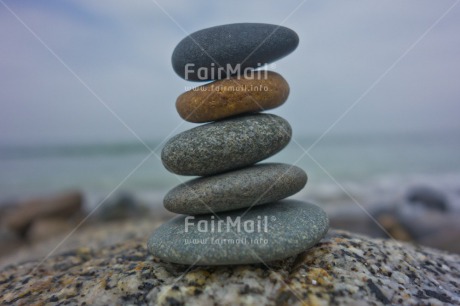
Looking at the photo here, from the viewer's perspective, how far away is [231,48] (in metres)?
3.39

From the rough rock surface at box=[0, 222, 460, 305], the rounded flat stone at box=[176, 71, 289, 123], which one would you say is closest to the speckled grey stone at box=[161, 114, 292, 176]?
the rounded flat stone at box=[176, 71, 289, 123]

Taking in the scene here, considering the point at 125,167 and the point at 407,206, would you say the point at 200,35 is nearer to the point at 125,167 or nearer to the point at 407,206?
the point at 407,206

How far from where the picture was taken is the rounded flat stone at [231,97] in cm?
342

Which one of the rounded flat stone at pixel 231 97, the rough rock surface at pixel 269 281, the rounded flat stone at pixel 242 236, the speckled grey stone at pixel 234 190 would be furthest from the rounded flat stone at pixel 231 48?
the rough rock surface at pixel 269 281

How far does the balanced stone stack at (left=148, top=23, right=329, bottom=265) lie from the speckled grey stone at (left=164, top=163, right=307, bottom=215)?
0.03ft

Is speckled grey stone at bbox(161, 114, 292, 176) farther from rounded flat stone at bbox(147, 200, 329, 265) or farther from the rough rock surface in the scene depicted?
the rough rock surface

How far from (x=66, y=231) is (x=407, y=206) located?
11553 millimetres

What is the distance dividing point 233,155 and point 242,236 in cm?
83

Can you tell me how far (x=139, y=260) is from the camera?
360cm

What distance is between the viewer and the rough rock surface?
8.32ft

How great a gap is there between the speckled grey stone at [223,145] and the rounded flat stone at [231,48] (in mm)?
636

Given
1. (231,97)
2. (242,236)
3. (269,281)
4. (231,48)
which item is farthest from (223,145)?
(269,281)

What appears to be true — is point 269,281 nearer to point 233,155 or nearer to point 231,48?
point 233,155

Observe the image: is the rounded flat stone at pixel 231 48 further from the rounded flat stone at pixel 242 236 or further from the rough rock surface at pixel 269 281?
the rough rock surface at pixel 269 281
